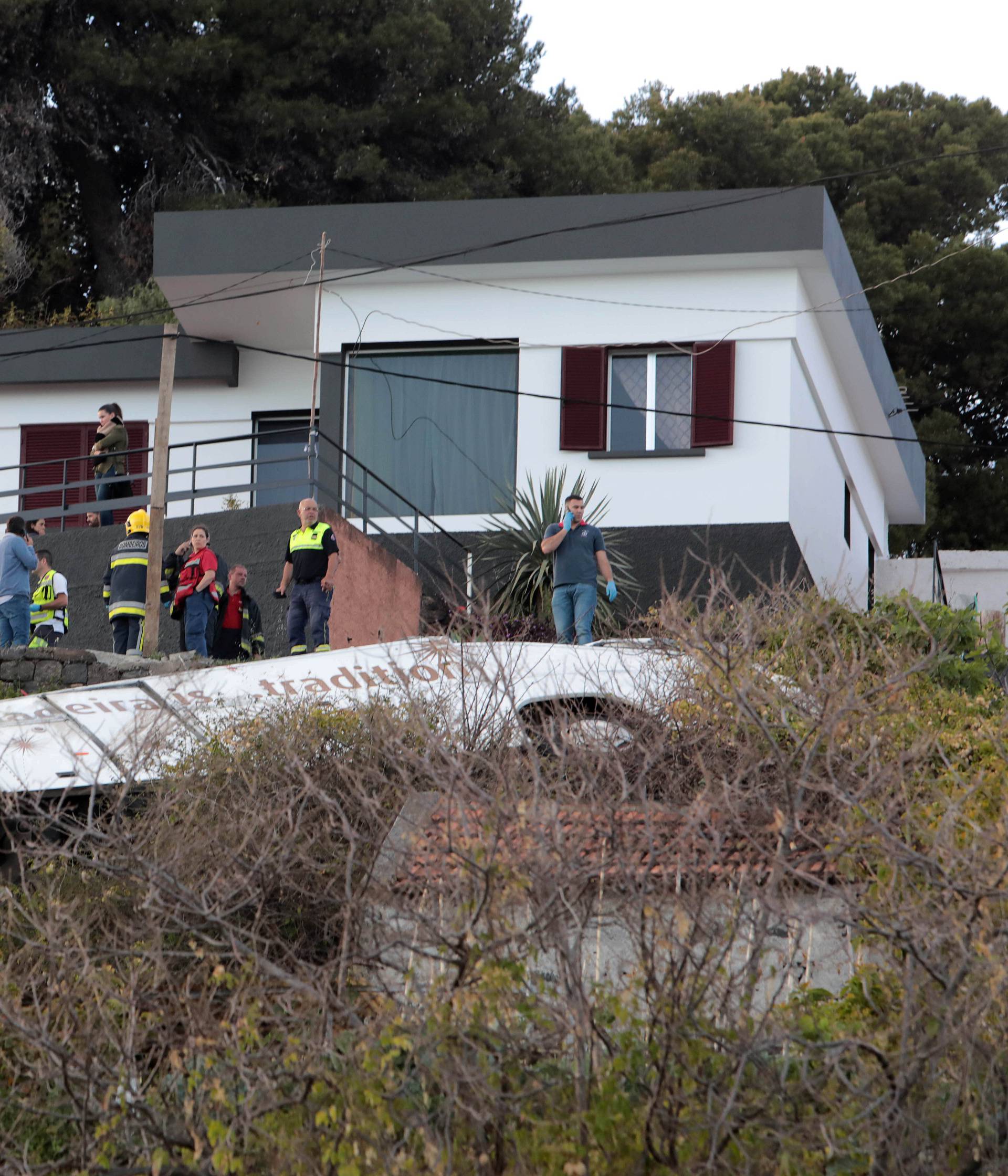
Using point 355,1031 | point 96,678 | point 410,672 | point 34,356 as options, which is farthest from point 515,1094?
point 34,356

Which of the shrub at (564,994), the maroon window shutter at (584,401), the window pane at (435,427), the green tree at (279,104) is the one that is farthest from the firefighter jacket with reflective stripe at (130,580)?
the green tree at (279,104)

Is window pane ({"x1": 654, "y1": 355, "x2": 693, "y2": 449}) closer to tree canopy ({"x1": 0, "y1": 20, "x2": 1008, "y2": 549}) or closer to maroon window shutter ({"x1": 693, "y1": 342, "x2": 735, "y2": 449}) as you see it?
maroon window shutter ({"x1": 693, "y1": 342, "x2": 735, "y2": 449})

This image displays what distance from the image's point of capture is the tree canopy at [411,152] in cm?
3053

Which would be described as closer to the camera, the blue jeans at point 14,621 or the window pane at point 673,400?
the blue jeans at point 14,621

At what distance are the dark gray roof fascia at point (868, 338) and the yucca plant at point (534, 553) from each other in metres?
3.67

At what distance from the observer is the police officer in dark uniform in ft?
46.8

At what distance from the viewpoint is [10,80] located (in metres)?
31.0

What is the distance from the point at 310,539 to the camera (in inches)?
564

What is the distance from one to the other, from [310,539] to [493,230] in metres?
5.60

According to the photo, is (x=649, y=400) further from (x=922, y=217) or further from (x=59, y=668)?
(x=922, y=217)

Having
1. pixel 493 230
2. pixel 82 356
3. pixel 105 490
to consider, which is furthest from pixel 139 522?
pixel 82 356

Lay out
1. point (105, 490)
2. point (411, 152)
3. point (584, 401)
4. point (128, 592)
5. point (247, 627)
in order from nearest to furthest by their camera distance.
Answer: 1. point (128, 592)
2. point (247, 627)
3. point (584, 401)
4. point (105, 490)
5. point (411, 152)

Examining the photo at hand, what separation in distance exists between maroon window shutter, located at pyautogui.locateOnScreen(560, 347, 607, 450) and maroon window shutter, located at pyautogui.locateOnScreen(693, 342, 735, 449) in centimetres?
100

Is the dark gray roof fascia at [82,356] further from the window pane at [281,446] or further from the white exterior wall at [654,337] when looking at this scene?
the white exterior wall at [654,337]
